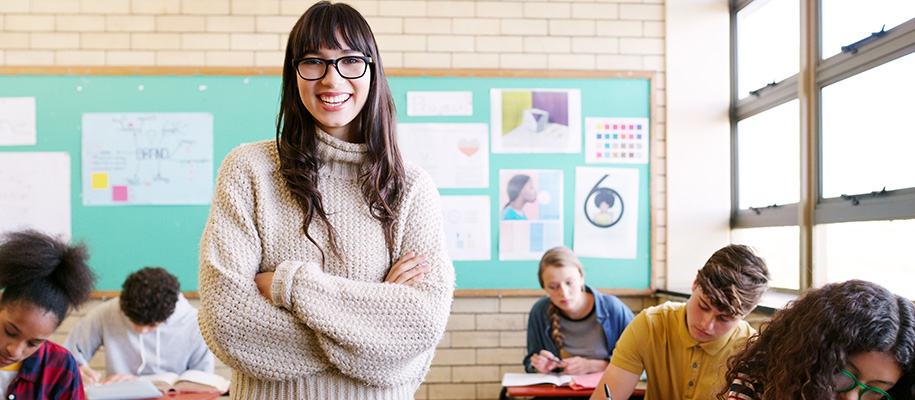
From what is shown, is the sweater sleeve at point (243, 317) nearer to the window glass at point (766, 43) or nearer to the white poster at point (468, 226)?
the white poster at point (468, 226)

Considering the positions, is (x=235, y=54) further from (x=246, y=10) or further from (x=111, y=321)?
(x=111, y=321)

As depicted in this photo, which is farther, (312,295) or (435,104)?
(435,104)

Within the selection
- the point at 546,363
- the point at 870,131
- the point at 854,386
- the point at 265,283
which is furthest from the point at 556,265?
the point at 265,283

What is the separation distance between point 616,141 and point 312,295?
137 inches

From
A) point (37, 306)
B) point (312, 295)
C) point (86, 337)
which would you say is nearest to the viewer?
point (312, 295)

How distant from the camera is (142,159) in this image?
14.3 ft

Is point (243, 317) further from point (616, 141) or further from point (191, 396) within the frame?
point (616, 141)

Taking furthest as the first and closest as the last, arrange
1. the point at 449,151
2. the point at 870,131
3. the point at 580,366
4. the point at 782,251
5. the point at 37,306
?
the point at 449,151 < the point at 782,251 < the point at 580,366 < the point at 870,131 < the point at 37,306

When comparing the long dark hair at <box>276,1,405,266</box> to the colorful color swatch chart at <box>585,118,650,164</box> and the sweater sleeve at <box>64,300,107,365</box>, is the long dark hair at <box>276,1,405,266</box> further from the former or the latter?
the colorful color swatch chart at <box>585,118,650,164</box>

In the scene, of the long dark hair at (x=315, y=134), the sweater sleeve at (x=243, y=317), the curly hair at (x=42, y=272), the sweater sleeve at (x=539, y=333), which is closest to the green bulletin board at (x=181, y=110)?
the sweater sleeve at (x=539, y=333)

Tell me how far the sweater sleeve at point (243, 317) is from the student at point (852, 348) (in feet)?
2.99

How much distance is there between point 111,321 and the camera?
355cm

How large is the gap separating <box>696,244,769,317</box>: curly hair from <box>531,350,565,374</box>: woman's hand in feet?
3.87

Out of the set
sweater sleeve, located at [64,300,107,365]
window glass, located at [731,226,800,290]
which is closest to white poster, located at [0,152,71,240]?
sweater sleeve, located at [64,300,107,365]
